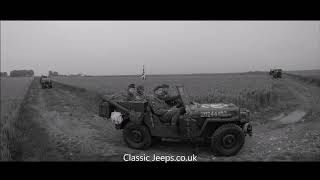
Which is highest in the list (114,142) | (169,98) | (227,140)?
(169,98)

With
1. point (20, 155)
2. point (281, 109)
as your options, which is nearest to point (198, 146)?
point (20, 155)

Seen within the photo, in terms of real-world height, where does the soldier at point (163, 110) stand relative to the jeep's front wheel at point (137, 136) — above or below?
above

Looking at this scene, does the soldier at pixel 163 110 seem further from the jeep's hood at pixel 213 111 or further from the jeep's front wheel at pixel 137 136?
the jeep's front wheel at pixel 137 136

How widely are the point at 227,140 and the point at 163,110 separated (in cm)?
174

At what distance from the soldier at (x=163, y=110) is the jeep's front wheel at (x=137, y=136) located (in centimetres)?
57

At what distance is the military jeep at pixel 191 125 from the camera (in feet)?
27.9

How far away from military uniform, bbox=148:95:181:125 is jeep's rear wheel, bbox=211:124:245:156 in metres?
1.06

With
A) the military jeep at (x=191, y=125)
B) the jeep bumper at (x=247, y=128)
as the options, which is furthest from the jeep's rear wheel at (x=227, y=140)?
the jeep bumper at (x=247, y=128)

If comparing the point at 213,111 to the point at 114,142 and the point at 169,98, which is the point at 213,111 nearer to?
the point at 169,98

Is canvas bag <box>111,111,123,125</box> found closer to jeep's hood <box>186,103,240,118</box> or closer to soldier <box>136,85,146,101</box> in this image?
soldier <box>136,85,146,101</box>

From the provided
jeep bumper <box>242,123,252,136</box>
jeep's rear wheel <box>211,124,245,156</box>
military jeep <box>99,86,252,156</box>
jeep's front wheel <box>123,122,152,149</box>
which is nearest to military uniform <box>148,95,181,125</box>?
military jeep <box>99,86,252,156</box>

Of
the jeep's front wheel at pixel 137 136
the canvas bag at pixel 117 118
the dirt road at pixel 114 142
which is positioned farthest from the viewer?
the canvas bag at pixel 117 118

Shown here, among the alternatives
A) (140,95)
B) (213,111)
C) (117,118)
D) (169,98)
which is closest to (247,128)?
(213,111)

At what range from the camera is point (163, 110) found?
8977 millimetres
